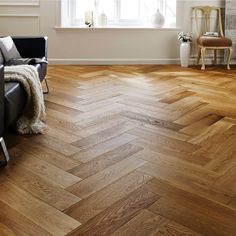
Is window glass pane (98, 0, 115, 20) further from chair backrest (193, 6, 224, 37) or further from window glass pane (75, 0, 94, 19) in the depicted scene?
chair backrest (193, 6, 224, 37)

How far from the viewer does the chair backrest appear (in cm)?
489

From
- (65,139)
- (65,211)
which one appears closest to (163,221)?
(65,211)

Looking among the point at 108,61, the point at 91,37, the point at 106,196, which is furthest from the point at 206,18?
the point at 106,196

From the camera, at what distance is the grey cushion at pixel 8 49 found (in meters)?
2.98

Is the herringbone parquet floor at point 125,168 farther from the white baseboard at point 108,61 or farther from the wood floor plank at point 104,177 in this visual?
the white baseboard at point 108,61

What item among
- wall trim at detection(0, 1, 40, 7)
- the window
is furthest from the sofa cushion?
the window

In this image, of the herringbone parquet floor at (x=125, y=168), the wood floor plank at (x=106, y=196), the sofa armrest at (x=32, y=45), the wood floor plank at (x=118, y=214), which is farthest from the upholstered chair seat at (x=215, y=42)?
the wood floor plank at (x=118, y=214)

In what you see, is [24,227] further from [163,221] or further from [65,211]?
[163,221]

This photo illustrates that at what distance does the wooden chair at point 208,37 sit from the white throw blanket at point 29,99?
2756mm

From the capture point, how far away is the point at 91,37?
Answer: 4914mm

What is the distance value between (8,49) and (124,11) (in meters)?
2.48

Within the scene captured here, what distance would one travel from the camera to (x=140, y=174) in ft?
6.23

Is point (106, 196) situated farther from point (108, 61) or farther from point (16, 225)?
point (108, 61)

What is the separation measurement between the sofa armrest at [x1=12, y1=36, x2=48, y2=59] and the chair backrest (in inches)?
96.4
